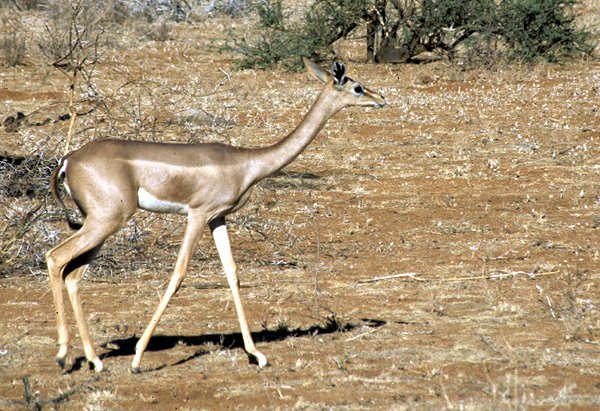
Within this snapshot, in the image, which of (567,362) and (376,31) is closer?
(567,362)

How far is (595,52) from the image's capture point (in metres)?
21.5

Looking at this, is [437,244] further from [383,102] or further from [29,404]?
[29,404]

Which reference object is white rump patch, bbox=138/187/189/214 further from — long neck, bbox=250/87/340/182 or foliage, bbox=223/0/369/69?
foliage, bbox=223/0/369/69

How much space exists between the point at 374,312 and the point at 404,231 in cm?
264

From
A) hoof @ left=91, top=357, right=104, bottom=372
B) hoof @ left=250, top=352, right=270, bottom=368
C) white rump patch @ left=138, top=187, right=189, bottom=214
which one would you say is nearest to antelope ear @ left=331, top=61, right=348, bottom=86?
white rump patch @ left=138, top=187, right=189, bottom=214

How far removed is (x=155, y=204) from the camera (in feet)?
20.7

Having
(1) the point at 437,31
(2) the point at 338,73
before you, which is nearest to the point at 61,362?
(2) the point at 338,73

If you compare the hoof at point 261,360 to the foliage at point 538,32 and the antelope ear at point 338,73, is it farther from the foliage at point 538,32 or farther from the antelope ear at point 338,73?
the foliage at point 538,32

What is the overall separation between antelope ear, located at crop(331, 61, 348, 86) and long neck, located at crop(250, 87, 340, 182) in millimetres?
85

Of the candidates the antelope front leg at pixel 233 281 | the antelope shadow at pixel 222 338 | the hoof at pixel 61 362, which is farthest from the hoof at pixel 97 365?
the antelope front leg at pixel 233 281

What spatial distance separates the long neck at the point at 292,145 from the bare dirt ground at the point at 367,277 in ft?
3.75

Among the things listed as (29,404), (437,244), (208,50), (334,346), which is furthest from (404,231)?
(208,50)

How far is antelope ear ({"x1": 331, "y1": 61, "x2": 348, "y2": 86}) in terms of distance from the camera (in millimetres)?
6699

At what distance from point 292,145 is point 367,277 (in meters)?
2.21
